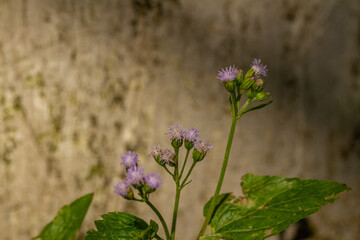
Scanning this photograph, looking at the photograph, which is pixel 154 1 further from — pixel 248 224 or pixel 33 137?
pixel 248 224

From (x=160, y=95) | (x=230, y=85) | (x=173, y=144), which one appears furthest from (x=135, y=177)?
(x=160, y=95)

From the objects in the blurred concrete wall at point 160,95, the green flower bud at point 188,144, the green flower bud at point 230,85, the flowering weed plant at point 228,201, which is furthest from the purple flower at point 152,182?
the blurred concrete wall at point 160,95

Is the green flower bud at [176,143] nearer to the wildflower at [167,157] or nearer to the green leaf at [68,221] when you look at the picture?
the wildflower at [167,157]

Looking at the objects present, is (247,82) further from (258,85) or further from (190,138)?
(190,138)

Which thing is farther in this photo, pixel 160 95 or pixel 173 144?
pixel 160 95

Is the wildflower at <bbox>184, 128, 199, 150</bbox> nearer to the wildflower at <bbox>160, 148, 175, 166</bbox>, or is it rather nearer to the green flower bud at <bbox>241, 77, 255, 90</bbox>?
the wildflower at <bbox>160, 148, 175, 166</bbox>
